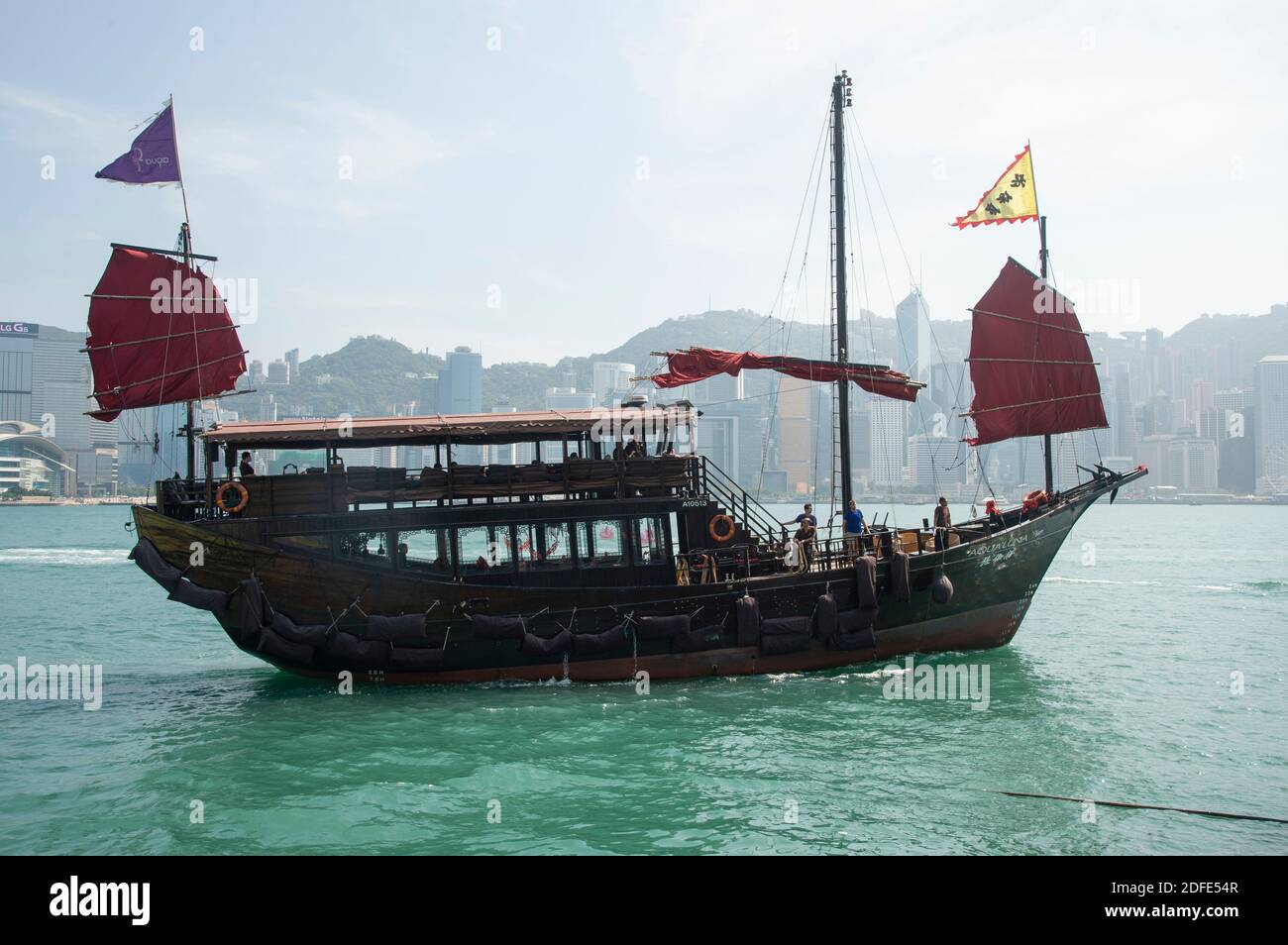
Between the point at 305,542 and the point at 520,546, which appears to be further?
the point at 520,546

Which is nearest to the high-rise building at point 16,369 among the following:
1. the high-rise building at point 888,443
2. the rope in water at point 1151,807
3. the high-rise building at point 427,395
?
the high-rise building at point 427,395

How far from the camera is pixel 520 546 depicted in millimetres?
15773

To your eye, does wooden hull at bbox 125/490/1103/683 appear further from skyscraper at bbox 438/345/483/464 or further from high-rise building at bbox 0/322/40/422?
high-rise building at bbox 0/322/40/422

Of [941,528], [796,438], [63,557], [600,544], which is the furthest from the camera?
[796,438]

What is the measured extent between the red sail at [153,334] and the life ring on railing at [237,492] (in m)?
2.44

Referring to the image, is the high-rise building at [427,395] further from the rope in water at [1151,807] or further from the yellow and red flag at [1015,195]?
the rope in water at [1151,807]

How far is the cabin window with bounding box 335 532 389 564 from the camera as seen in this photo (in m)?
15.2

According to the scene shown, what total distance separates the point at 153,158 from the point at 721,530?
1188cm

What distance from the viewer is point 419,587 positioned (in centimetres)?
1520

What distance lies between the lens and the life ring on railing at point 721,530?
16094mm

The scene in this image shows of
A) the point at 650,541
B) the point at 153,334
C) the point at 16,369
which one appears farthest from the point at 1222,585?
the point at 16,369

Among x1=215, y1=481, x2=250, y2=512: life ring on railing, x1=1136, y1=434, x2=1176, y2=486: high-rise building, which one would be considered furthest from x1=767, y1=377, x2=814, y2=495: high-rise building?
x1=215, y1=481, x2=250, y2=512: life ring on railing

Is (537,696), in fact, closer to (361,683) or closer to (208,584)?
(361,683)

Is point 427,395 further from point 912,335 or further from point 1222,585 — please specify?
point 1222,585
